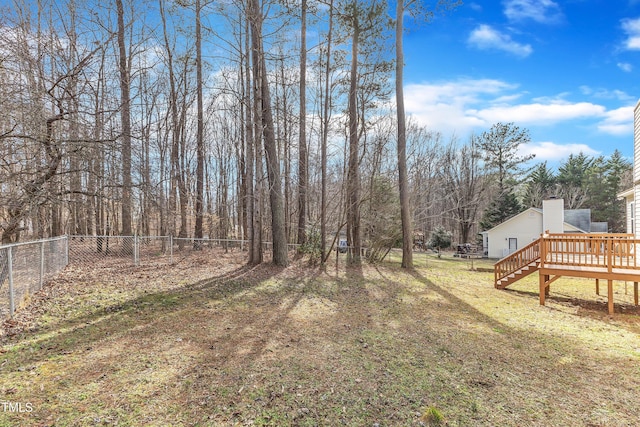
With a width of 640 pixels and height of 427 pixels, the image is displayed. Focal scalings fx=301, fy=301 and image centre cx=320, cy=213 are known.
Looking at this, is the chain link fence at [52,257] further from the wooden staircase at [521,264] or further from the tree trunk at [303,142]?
the wooden staircase at [521,264]

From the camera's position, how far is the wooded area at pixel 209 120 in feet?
17.6

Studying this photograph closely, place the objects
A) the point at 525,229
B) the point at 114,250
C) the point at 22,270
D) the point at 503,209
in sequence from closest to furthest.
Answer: the point at 22,270
the point at 114,250
the point at 525,229
the point at 503,209

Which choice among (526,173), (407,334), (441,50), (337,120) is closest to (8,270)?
(407,334)

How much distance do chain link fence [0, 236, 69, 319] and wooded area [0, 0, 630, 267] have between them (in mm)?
719

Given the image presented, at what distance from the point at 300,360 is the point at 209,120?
17680 mm

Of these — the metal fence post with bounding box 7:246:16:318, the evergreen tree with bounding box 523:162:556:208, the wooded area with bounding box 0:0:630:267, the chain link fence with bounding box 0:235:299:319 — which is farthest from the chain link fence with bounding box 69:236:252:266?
the evergreen tree with bounding box 523:162:556:208

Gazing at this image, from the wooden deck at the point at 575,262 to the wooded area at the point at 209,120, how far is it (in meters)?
4.01

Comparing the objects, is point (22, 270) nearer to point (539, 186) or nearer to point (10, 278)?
point (10, 278)

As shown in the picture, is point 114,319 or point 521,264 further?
point 521,264

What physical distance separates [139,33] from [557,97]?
58.1 feet

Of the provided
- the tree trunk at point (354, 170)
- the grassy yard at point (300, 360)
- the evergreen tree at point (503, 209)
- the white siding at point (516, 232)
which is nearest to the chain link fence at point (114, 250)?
the grassy yard at point (300, 360)

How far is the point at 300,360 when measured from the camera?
12.0 ft

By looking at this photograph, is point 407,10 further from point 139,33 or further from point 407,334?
point 407,334

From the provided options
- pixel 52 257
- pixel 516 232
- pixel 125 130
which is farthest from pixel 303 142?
pixel 516 232
